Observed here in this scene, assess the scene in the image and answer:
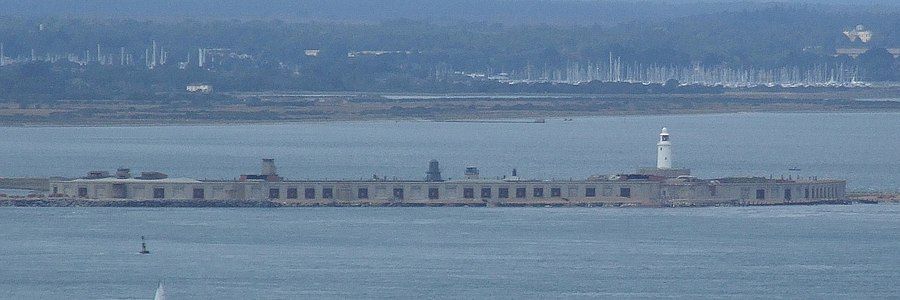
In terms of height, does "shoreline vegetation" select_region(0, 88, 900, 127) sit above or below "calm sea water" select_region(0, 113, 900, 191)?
above

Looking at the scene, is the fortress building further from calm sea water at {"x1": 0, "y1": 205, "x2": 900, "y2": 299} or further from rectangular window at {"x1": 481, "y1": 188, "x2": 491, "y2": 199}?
calm sea water at {"x1": 0, "y1": 205, "x2": 900, "y2": 299}

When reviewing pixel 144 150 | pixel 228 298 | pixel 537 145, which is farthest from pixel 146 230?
pixel 537 145

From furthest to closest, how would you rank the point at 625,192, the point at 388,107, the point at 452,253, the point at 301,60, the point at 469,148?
the point at 301,60
the point at 388,107
the point at 469,148
the point at 625,192
the point at 452,253

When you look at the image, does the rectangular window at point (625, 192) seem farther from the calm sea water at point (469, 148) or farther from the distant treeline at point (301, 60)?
the distant treeline at point (301, 60)

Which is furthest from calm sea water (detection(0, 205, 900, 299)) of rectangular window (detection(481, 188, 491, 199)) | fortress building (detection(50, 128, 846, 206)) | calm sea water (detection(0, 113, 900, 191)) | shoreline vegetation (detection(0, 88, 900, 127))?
shoreline vegetation (detection(0, 88, 900, 127))

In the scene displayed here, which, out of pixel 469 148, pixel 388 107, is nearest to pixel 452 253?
pixel 469 148

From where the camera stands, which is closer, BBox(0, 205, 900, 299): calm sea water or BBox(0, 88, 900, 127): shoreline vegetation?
BBox(0, 205, 900, 299): calm sea water

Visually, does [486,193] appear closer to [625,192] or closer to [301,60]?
[625,192]

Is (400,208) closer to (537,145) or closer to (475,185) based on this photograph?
(475,185)
